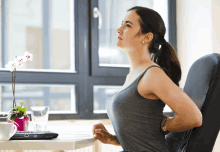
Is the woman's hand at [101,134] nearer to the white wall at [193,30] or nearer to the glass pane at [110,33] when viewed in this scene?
the glass pane at [110,33]

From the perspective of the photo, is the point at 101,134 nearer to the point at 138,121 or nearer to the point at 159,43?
the point at 138,121

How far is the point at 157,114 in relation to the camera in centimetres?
107

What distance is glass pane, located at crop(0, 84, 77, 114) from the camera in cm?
183

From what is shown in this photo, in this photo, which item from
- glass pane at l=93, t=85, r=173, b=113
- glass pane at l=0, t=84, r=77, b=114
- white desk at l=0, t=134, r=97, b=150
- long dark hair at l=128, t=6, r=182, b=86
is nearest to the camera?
white desk at l=0, t=134, r=97, b=150

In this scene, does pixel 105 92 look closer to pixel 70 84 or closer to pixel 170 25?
pixel 70 84

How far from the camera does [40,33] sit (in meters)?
1.96

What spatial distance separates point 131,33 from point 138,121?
15.6 inches

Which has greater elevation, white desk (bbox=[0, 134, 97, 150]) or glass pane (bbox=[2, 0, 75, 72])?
glass pane (bbox=[2, 0, 75, 72])

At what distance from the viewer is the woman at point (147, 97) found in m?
0.94

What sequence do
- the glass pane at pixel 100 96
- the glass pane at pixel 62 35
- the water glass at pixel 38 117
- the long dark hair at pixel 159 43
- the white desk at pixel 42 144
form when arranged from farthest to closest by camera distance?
1. the glass pane at pixel 100 96
2. the glass pane at pixel 62 35
3. the water glass at pixel 38 117
4. the long dark hair at pixel 159 43
5. the white desk at pixel 42 144

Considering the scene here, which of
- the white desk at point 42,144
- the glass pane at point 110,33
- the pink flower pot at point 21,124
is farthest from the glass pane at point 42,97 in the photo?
the white desk at point 42,144

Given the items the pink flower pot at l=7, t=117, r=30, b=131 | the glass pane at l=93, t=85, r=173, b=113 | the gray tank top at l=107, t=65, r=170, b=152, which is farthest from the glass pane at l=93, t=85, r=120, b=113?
the gray tank top at l=107, t=65, r=170, b=152

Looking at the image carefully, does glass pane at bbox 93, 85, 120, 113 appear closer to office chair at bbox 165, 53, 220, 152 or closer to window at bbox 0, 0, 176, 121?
window at bbox 0, 0, 176, 121

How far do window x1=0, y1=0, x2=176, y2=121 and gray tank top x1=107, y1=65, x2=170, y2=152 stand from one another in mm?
925
